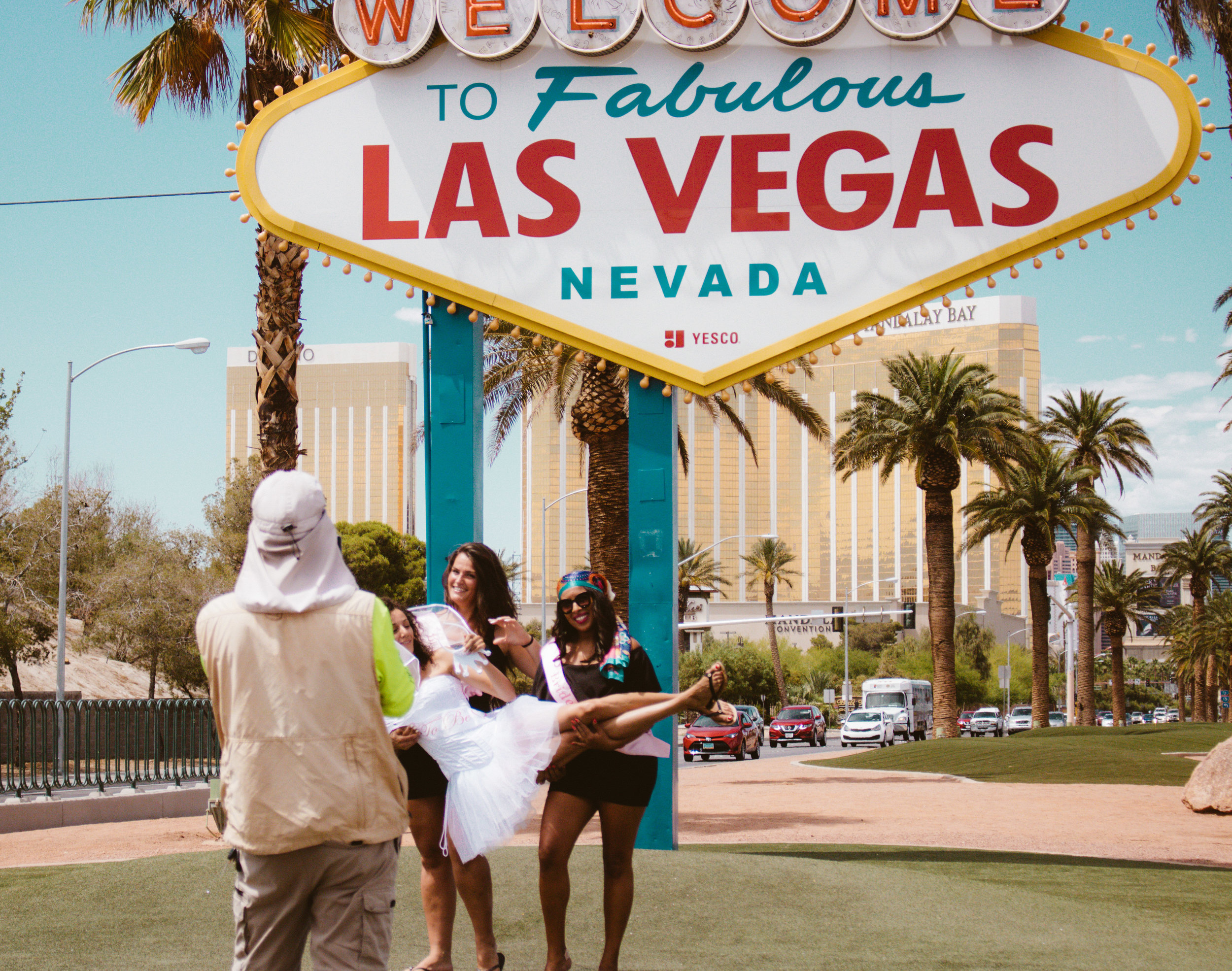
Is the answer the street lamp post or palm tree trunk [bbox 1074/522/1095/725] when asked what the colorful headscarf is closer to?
the street lamp post

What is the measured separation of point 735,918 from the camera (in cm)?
661

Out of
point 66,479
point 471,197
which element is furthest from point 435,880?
point 66,479

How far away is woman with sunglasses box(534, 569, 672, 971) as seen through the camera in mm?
4961

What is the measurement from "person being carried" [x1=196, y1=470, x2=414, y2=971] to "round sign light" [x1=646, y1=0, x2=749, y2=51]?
658 centimetres

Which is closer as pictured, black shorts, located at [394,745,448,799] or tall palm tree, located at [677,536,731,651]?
black shorts, located at [394,745,448,799]

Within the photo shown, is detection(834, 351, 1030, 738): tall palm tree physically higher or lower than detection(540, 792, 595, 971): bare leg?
higher

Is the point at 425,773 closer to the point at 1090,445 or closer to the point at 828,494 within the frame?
the point at 1090,445

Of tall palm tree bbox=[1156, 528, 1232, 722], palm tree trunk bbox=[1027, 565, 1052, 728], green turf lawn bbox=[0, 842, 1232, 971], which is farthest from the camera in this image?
tall palm tree bbox=[1156, 528, 1232, 722]

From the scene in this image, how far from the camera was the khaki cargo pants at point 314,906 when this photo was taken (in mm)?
3191

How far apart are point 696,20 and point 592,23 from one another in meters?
0.77

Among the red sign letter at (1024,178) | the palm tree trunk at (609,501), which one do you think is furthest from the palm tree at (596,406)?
the red sign letter at (1024,178)

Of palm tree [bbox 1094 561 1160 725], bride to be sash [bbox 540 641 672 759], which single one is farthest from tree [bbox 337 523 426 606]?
bride to be sash [bbox 540 641 672 759]

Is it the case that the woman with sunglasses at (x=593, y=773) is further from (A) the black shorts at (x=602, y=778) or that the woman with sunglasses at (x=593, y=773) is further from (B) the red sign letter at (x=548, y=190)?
(B) the red sign letter at (x=548, y=190)

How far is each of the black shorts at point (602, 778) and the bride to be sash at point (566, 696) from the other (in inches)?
1.9
